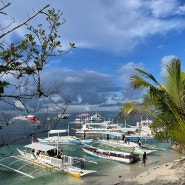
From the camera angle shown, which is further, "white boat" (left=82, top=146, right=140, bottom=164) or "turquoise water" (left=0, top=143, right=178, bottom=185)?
"white boat" (left=82, top=146, right=140, bottom=164)

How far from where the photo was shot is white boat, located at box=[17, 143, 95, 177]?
2916 cm

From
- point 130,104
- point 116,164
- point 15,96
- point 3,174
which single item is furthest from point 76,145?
point 15,96

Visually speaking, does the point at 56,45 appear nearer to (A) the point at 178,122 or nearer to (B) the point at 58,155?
(A) the point at 178,122

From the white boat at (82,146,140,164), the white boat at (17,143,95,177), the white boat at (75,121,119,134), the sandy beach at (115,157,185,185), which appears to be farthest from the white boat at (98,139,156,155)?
the sandy beach at (115,157,185,185)

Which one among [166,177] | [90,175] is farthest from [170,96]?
[90,175]

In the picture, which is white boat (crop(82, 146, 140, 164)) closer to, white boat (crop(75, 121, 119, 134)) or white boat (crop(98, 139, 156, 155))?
white boat (crop(98, 139, 156, 155))

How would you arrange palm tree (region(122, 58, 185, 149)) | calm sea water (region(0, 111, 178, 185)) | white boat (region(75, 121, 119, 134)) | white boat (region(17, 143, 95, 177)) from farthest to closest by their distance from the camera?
white boat (region(75, 121, 119, 134)), white boat (region(17, 143, 95, 177)), calm sea water (region(0, 111, 178, 185)), palm tree (region(122, 58, 185, 149))

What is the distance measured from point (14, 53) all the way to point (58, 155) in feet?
89.9

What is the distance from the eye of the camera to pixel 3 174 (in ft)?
101

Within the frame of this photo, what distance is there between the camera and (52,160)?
102 ft

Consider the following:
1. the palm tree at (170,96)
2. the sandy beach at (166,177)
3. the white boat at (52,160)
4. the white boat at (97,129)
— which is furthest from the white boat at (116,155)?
the palm tree at (170,96)

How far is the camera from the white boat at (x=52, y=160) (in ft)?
95.7

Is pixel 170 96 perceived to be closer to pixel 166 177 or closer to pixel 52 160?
pixel 166 177

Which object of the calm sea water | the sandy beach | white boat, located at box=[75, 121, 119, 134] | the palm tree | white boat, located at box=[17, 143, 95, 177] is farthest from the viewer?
white boat, located at box=[75, 121, 119, 134]
